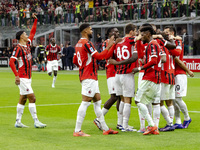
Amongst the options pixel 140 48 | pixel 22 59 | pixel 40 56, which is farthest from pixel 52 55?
pixel 40 56

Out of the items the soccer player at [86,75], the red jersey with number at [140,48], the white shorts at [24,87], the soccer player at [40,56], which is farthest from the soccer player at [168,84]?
the soccer player at [40,56]

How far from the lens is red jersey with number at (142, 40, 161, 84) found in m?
10.2

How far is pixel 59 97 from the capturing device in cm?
1975

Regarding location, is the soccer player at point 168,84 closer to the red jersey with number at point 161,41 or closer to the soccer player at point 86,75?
the red jersey with number at point 161,41

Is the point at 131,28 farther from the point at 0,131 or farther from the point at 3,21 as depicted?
the point at 3,21

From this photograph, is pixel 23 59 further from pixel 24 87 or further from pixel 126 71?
pixel 126 71

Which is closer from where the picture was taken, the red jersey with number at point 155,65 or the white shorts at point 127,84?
the red jersey with number at point 155,65

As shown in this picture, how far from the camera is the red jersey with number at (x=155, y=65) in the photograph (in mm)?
10172

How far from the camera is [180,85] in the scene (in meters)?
11.5

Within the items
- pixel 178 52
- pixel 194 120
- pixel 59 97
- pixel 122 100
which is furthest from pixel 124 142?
pixel 59 97

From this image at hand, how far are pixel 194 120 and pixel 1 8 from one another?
46293 mm

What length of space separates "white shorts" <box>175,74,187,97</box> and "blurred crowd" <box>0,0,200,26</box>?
82.2 ft

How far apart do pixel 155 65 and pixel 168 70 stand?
30.4 inches

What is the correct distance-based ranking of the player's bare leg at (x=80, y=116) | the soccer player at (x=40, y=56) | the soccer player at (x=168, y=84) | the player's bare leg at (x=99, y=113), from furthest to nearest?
1. the soccer player at (x=40, y=56)
2. the soccer player at (x=168, y=84)
3. the player's bare leg at (x=99, y=113)
4. the player's bare leg at (x=80, y=116)
